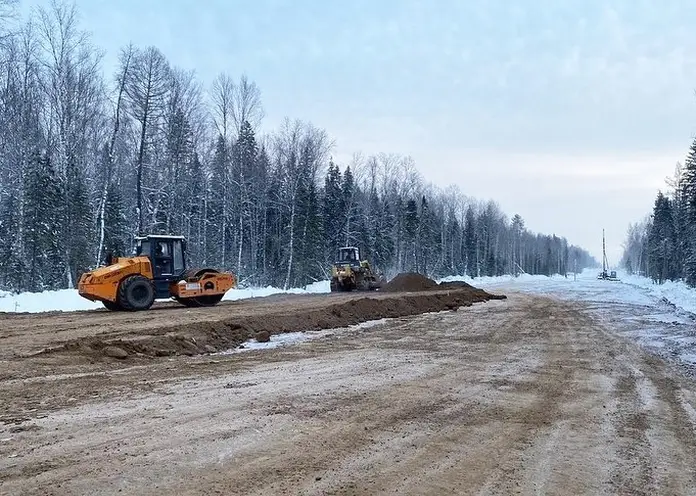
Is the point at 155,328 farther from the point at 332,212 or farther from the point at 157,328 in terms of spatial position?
the point at 332,212

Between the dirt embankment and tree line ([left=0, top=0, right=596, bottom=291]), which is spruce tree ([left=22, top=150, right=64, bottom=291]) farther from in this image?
the dirt embankment

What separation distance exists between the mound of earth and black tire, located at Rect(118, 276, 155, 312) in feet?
58.5

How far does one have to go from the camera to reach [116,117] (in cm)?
3684

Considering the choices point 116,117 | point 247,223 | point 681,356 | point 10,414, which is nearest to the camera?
point 10,414

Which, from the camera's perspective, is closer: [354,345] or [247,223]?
[354,345]

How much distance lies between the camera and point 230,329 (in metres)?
14.4

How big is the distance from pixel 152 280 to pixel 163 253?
1.04 meters

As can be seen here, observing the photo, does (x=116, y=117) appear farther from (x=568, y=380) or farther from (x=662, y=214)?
(x=662, y=214)

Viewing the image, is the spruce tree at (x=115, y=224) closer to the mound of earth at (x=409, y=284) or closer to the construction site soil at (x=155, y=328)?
the mound of earth at (x=409, y=284)

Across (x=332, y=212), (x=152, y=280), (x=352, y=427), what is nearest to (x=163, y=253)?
(x=152, y=280)

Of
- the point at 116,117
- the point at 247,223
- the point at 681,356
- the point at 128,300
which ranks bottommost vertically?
the point at 681,356

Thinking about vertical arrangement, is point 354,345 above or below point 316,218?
below

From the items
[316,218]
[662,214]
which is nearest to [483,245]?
[662,214]

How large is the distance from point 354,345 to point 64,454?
28.2ft
